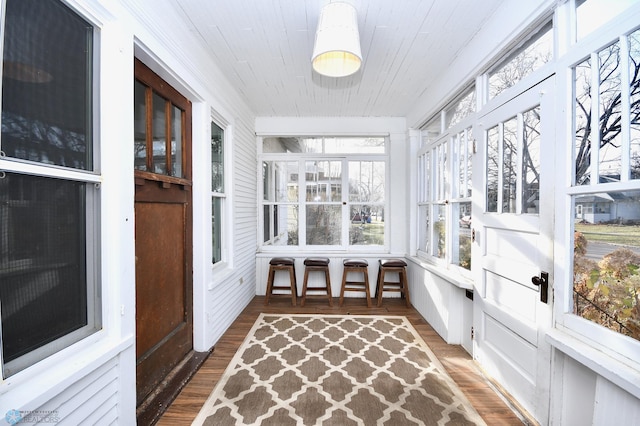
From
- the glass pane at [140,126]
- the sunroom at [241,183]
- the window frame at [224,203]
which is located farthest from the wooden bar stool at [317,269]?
the glass pane at [140,126]

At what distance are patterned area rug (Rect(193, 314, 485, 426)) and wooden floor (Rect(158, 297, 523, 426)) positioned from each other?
73 mm

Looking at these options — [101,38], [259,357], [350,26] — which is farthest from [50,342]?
[350,26]

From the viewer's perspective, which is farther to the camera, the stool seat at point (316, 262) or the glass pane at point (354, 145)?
the glass pane at point (354, 145)

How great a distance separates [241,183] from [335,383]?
254cm

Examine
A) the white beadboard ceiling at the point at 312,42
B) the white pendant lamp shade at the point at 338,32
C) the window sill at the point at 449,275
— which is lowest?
the window sill at the point at 449,275

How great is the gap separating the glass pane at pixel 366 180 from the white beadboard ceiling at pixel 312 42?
39.4 inches

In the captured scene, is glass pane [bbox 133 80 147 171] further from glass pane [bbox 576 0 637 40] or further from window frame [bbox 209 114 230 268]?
glass pane [bbox 576 0 637 40]

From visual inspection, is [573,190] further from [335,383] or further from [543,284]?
[335,383]

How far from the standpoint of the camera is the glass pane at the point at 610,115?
129 centimetres

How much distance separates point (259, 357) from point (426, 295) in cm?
203

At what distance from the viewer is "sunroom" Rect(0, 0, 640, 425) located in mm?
1169

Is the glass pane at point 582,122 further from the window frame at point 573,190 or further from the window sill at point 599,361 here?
the window sill at point 599,361

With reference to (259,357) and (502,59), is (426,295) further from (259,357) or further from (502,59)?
(502,59)

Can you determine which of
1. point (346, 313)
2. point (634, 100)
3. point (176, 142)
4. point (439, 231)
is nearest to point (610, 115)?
point (634, 100)
